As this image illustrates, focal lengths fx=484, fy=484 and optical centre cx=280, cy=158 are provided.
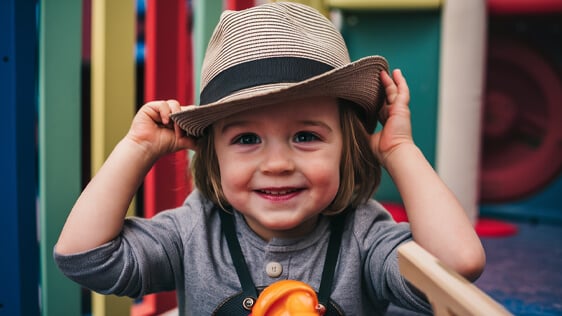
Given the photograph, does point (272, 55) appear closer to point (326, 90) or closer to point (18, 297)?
point (326, 90)

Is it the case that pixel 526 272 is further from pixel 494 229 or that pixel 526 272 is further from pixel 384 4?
pixel 384 4

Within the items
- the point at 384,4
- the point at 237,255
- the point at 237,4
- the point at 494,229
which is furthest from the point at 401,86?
the point at 494,229

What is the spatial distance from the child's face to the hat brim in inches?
1.0

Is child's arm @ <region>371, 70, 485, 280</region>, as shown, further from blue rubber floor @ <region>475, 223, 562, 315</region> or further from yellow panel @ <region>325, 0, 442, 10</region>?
yellow panel @ <region>325, 0, 442, 10</region>

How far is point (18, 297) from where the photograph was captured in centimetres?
73

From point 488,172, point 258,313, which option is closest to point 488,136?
point 488,172

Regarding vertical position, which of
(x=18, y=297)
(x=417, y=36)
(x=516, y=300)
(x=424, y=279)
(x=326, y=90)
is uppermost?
(x=417, y=36)

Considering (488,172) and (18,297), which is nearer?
(18,297)

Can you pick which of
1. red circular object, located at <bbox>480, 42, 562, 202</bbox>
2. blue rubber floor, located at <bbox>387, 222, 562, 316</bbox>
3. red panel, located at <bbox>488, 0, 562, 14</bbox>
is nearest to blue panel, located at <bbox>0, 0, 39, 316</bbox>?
blue rubber floor, located at <bbox>387, 222, 562, 316</bbox>

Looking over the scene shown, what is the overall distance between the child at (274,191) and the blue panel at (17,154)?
2.4 inches

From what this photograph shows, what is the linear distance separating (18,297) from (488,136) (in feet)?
6.48

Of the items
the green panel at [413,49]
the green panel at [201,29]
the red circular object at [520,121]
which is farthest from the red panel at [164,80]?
the red circular object at [520,121]

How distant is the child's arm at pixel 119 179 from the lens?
2.40ft

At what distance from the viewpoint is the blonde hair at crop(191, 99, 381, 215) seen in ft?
2.69
